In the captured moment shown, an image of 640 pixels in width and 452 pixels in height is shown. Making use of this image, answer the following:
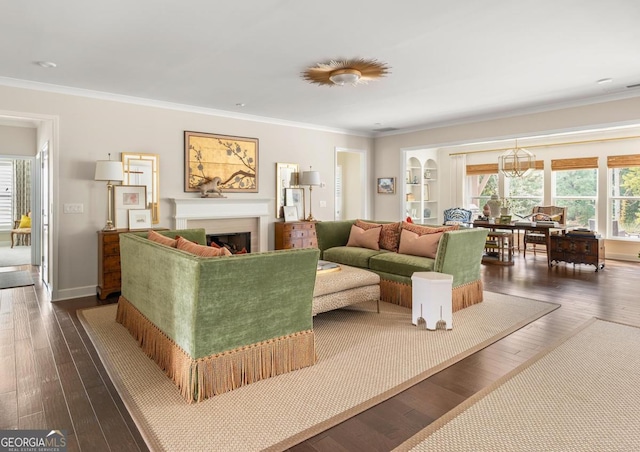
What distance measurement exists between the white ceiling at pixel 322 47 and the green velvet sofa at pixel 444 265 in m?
1.84

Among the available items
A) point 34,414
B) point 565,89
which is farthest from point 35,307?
point 565,89

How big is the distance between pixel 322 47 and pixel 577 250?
223 inches

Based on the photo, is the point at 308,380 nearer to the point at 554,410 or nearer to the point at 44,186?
the point at 554,410

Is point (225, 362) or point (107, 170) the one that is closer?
point (225, 362)

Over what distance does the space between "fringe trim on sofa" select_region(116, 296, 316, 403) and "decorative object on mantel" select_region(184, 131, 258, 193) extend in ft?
10.6

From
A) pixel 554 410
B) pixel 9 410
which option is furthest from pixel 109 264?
pixel 554 410

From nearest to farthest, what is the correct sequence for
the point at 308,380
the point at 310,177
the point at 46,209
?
1. the point at 308,380
2. the point at 46,209
3. the point at 310,177

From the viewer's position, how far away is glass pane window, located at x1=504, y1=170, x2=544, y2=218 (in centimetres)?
883

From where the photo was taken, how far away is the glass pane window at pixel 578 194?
8047mm

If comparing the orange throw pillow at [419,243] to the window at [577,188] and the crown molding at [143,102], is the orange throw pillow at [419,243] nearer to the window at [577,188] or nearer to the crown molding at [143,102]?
the crown molding at [143,102]

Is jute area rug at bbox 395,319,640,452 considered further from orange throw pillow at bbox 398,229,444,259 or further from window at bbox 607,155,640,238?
window at bbox 607,155,640,238

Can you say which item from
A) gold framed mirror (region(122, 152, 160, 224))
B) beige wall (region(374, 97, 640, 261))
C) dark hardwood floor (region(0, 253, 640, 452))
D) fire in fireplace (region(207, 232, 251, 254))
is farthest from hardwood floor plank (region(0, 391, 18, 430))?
beige wall (region(374, 97, 640, 261))

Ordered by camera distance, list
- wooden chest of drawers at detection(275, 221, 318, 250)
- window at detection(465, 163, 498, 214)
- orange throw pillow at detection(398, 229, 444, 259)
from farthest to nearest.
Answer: window at detection(465, 163, 498, 214)
wooden chest of drawers at detection(275, 221, 318, 250)
orange throw pillow at detection(398, 229, 444, 259)

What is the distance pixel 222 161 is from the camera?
6.08 metres
